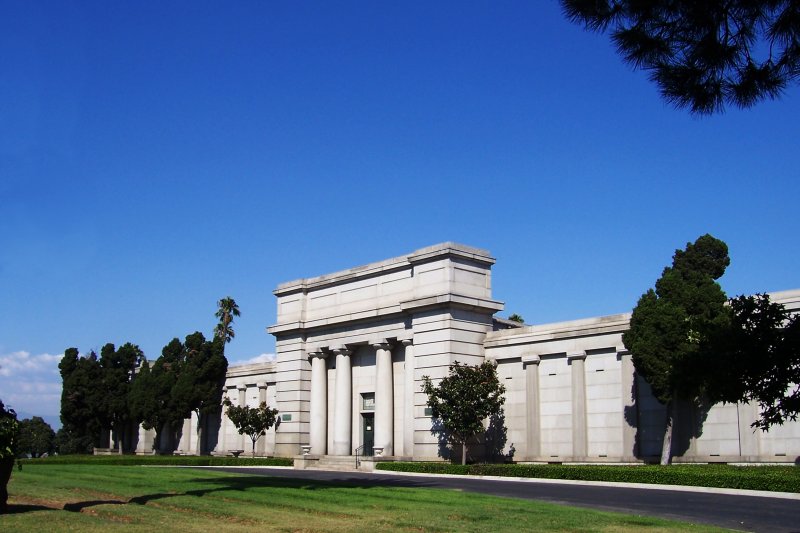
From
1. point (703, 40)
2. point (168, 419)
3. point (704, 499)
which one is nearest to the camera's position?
point (703, 40)

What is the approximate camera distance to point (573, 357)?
3806 centimetres

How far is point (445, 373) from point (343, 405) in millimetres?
9204

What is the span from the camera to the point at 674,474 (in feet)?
88.0

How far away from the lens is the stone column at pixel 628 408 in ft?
117

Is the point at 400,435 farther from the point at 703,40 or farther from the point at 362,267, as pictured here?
the point at 703,40

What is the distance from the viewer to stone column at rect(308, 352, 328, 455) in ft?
160

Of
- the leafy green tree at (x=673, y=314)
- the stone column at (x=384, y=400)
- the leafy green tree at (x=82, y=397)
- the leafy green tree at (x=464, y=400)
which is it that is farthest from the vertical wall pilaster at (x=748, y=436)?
the leafy green tree at (x=82, y=397)

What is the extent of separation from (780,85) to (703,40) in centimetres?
139

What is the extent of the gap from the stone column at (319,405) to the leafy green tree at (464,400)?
1215 cm

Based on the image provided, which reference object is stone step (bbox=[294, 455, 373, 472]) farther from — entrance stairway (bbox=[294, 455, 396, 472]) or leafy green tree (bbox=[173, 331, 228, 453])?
leafy green tree (bbox=[173, 331, 228, 453])

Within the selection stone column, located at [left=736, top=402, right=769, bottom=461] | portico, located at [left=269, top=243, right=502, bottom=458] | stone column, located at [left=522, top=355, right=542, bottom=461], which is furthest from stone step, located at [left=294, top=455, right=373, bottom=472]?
stone column, located at [left=736, top=402, right=769, bottom=461]

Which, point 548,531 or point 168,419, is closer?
point 548,531

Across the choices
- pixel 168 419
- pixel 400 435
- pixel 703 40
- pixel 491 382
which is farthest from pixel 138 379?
pixel 703 40

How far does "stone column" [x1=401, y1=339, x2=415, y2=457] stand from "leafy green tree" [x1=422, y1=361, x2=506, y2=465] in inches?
139
